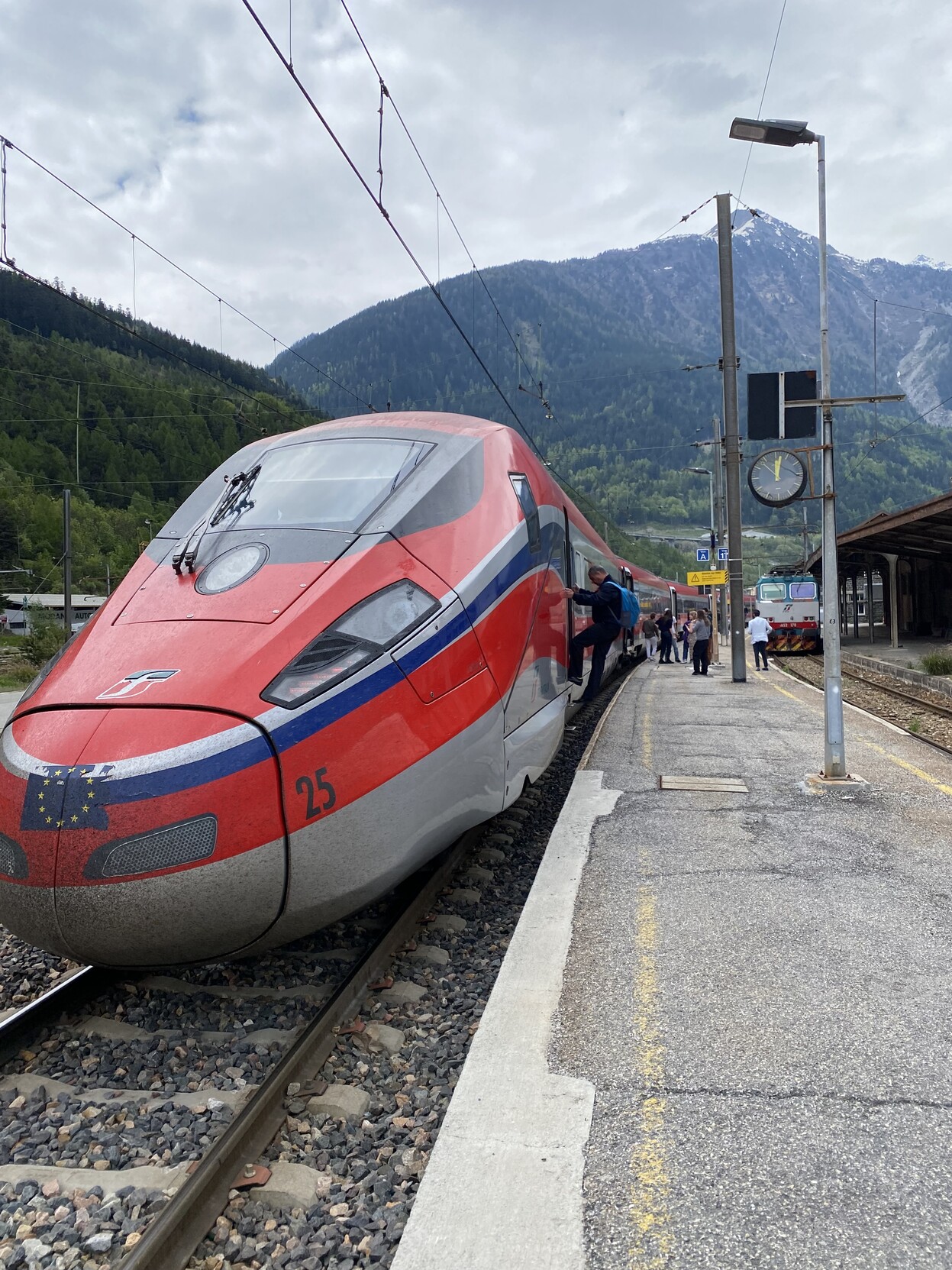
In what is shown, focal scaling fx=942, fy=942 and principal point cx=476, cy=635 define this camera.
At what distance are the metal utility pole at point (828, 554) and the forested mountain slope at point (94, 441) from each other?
63.6m

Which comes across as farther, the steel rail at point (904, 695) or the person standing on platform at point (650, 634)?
the person standing on platform at point (650, 634)

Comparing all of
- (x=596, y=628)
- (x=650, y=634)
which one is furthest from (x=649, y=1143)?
(x=650, y=634)

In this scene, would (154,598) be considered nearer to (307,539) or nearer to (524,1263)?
(307,539)

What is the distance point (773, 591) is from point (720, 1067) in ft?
97.4

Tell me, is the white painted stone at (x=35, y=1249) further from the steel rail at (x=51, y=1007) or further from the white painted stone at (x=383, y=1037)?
the white painted stone at (x=383, y=1037)

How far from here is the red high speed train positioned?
334cm

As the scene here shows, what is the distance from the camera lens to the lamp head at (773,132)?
29.1 feet

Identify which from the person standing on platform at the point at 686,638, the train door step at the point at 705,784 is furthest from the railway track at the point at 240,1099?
the person standing on platform at the point at 686,638

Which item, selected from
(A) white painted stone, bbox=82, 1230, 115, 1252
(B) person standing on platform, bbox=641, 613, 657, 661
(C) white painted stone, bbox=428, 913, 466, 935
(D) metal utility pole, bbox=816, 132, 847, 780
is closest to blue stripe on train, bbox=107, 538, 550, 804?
(A) white painted stone, bbox=82, 1230, 115, 1252

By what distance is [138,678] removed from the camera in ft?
12.3

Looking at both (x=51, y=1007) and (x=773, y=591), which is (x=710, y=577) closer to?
(x=773, y=591)

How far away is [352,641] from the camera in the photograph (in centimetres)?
412

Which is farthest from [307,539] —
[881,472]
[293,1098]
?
[881,472]

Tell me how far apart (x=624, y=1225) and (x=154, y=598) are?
11.0 feet
